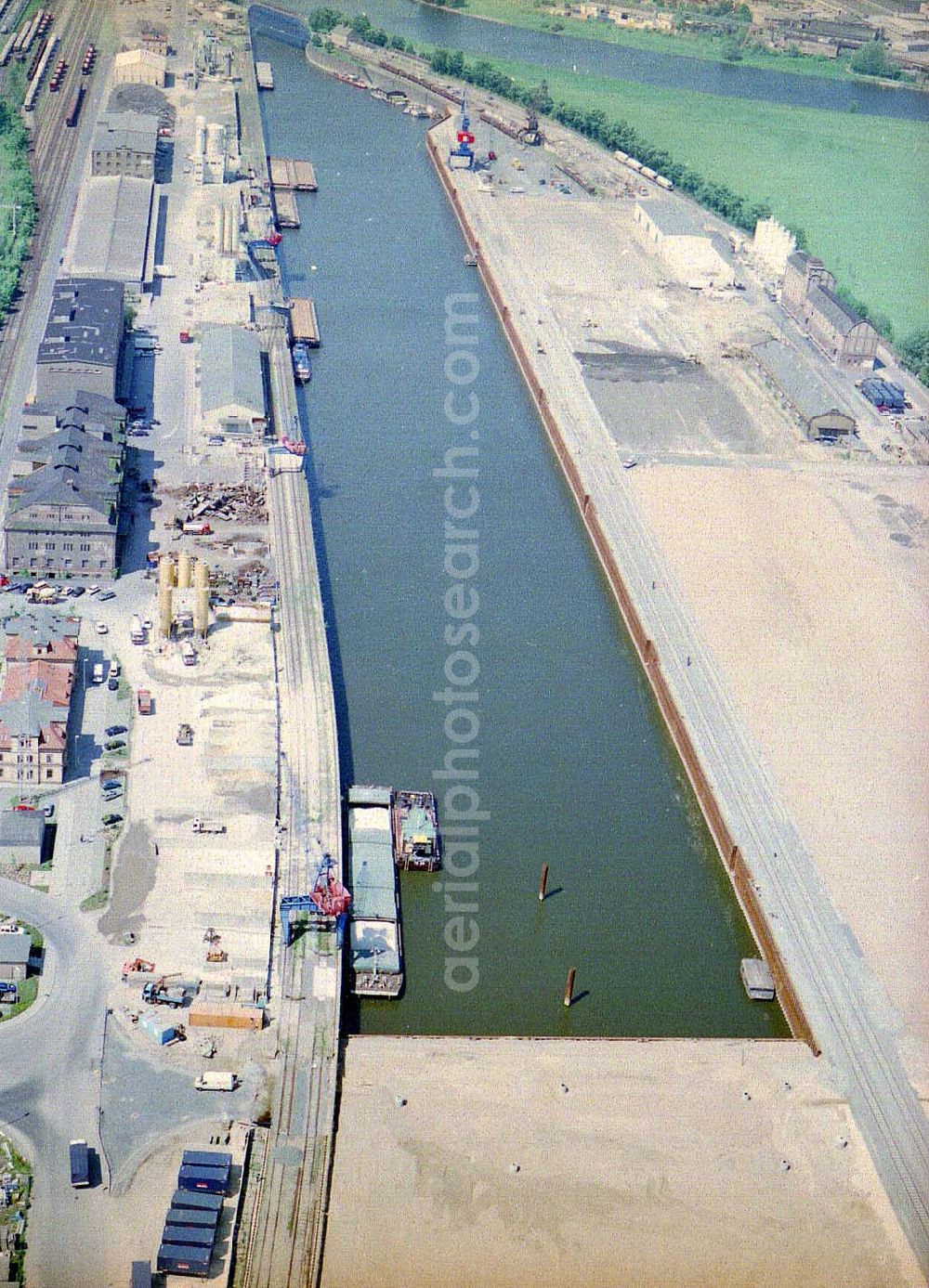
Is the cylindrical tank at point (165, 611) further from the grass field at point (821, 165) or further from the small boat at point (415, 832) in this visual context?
the grass field at point (821, 165)

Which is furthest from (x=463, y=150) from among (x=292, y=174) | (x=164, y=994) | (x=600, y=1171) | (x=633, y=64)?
(x=600, y=1171)

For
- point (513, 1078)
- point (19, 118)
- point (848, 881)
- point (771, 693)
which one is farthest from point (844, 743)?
point (19, 118)

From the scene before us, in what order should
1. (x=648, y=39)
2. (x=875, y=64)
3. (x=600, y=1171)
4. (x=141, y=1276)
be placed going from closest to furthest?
(x=141, y=1276) → (x=600, y=1171) → (x=875, y=64) → (x=648, y=39)

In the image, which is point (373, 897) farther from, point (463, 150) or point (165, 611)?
point (463, 150)

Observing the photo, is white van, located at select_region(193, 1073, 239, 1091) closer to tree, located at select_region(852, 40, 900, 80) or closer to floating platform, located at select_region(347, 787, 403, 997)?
floating platform, located at select_region(347, 787, 403, 997)

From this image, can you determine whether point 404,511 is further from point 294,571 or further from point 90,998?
point 90,998

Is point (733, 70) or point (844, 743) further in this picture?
point (733, 70)

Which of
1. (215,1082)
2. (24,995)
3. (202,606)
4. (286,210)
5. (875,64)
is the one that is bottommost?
(286,210)

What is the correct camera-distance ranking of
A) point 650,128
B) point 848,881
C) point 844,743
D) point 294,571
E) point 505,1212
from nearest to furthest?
point 505,1212, point 848,881, point 844,743, point 294,571, point 650,128
